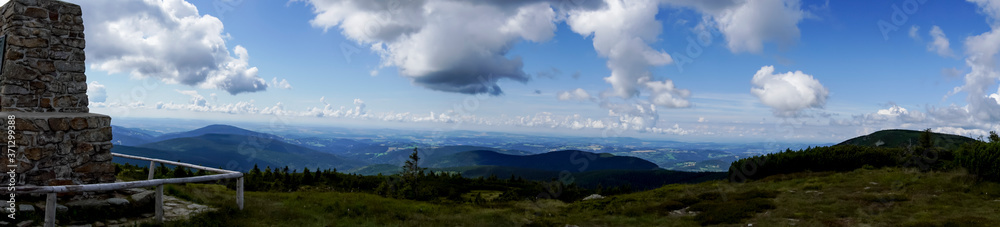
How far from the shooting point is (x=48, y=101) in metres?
13.3

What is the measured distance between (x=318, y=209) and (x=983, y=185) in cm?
2719

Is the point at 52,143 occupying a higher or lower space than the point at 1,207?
higher

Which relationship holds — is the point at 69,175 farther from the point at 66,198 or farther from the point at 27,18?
the point at 27,18

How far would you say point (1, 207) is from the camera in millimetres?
10461

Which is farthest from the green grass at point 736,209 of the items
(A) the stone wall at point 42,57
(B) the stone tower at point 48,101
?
(A) the stone wall at point 42,57

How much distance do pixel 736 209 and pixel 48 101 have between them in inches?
954

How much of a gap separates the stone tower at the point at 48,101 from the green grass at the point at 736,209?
3.23 metres

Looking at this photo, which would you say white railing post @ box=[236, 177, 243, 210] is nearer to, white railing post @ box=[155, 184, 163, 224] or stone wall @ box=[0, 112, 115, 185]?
white railing post @ box=[155, 184, 163, 224]

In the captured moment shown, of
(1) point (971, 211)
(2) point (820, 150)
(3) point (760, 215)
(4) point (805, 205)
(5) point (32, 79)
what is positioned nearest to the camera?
(5) point (32, 79)

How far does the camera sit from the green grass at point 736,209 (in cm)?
1384

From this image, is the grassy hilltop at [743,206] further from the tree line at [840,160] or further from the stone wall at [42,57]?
the stone wall at [42,57]

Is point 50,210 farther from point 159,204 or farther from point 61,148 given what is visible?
point 61,148

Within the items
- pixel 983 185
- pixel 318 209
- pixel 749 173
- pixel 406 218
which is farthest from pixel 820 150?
pixel 318 209

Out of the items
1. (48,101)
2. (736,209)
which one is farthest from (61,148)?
(736,209)
